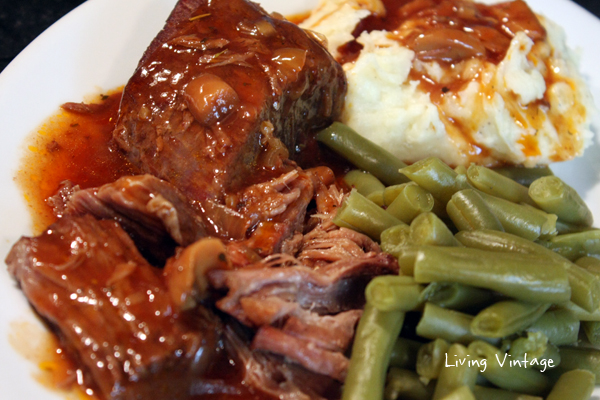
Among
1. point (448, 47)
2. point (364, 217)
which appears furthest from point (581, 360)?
point (448, 47)

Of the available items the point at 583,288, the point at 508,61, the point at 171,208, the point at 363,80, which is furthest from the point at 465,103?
the point at 171,208

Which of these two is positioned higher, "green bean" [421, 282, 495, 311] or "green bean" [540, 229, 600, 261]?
"green bean" [421, 282, 495, 311]

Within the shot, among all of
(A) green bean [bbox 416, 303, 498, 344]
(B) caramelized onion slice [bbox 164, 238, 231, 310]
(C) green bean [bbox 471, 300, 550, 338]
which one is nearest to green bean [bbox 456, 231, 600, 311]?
(C) green bean [bbox 471, 300, 550, 338]

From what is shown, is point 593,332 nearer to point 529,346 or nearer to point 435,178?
point 529,346

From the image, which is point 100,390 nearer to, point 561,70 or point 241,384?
point 241,384

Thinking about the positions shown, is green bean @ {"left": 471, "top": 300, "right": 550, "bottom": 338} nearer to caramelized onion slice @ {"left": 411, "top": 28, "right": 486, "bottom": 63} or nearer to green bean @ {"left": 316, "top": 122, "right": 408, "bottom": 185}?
green bean @ {"left": 316, "top": 122, "right": 408, "bottom": 185}

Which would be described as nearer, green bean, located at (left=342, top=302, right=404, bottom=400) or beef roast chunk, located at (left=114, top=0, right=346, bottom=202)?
green bean, located at (left=342, top=302, right=404, bottom=400)
